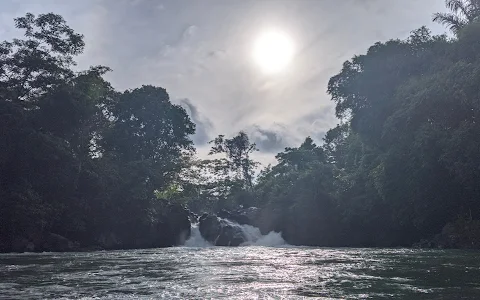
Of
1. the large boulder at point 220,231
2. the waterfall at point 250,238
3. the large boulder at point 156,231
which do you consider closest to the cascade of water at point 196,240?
the waterfall at point 250,238

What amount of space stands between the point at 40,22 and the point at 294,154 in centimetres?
3603

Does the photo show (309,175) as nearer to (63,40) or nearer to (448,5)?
(448,5)

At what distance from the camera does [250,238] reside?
132ft

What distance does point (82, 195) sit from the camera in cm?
3136

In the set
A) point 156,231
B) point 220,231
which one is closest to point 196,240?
point 220,231

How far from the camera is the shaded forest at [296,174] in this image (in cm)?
2267

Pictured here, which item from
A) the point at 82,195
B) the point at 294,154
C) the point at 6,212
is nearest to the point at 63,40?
the point at 82,195

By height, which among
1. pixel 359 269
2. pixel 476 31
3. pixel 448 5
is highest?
pixel 448 5

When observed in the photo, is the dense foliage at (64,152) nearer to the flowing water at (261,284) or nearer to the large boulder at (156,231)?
the large boulder at (156,231)

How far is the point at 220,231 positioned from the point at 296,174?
874cm

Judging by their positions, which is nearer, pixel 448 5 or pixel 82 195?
pixel 448 5

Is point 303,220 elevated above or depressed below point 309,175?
below

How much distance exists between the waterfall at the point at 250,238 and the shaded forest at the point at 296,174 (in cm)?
70

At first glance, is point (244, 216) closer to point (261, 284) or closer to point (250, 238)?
point (250, 238)
